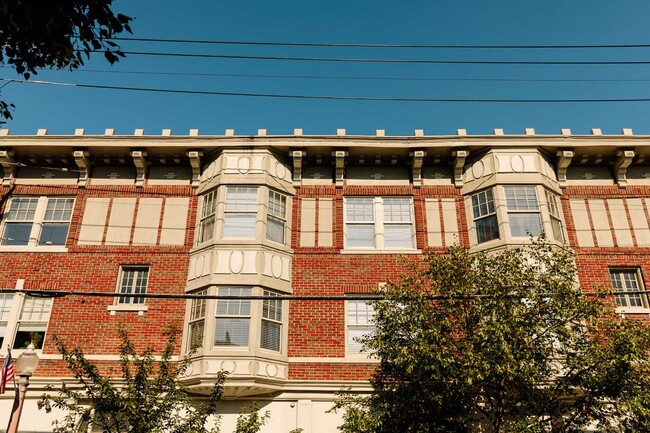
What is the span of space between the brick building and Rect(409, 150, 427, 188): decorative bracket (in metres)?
0.05

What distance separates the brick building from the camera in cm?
1498

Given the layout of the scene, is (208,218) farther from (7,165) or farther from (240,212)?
(7,165)

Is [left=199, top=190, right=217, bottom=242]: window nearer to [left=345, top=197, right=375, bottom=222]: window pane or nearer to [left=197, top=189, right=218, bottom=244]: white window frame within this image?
[left=197, top=189, right=218, bottom=244]: white window frame

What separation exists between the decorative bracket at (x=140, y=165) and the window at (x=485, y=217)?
10.7 metres

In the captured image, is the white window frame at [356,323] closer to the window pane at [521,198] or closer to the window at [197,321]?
the window at [197,321]

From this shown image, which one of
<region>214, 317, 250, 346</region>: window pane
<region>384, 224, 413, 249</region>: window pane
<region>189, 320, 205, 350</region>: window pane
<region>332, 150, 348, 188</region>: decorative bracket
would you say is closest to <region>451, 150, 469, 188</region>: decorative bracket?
<region>384, 224, 413, 249</region>: window pane

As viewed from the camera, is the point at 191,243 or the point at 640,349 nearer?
the point at 640,349

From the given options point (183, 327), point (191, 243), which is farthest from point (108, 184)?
point (183, 327)

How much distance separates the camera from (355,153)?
17.6m

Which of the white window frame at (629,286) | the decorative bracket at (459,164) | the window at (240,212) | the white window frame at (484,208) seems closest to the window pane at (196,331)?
the window at (240,212)

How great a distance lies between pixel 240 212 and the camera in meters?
16.5

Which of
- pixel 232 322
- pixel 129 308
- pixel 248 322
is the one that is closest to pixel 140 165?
pixel 129 308

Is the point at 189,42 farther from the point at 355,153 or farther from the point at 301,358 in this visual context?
the point at 301,358

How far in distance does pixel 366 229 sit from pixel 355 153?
8.36 feet
